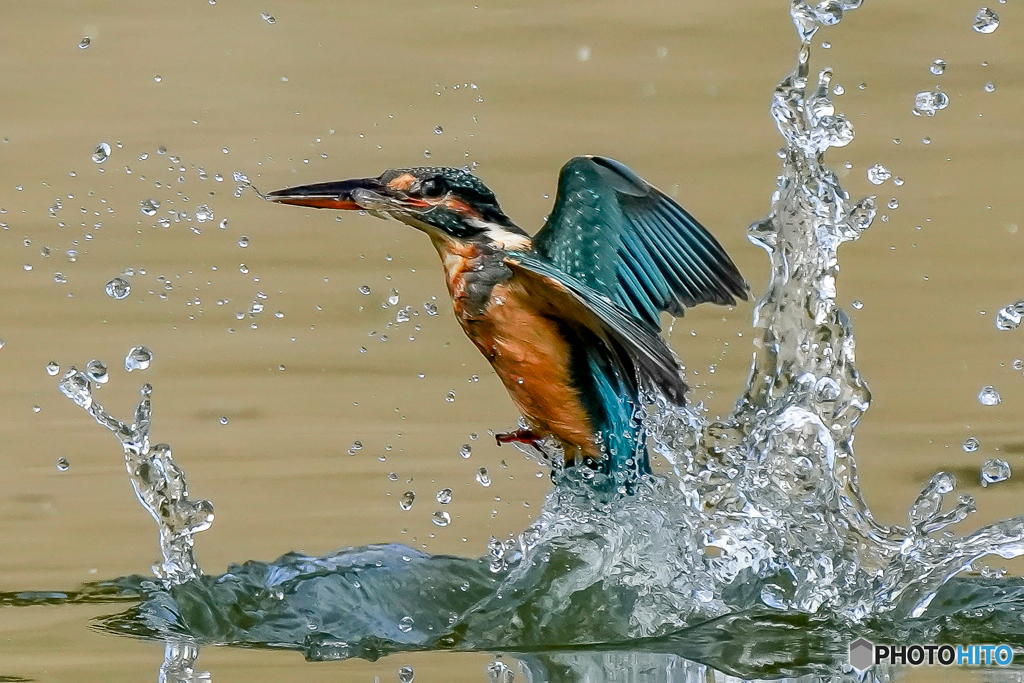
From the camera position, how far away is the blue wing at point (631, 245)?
1.89 m

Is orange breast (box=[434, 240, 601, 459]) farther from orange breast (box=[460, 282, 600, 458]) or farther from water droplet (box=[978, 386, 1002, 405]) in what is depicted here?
water droplet (box=[978, 386, 1002, 405])

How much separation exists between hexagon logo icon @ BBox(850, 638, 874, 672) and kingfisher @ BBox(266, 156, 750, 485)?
13.3 inches

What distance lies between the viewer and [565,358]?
70.9 inches

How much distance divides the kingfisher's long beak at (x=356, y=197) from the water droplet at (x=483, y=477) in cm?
61

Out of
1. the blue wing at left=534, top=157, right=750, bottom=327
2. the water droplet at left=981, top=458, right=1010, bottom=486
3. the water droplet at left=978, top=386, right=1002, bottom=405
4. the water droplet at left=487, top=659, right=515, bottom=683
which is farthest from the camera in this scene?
the water droplet at left=978, top=386, right=1002, bottom=405

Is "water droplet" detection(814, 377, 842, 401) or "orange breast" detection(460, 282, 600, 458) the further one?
"water droplet" detection(814, 377, 842, 401)

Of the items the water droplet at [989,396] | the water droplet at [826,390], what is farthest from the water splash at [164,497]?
the water droplet at [989,396]

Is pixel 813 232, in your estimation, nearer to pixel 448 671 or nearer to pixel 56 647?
pixel 448 671

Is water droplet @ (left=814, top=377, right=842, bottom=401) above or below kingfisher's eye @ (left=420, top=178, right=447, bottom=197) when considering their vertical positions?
below

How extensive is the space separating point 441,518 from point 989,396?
1104mm

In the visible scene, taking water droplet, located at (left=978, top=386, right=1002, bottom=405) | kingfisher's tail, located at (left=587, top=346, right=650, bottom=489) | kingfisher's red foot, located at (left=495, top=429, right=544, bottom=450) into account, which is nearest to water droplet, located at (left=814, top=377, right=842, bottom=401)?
kingfisher's tail, located at (left=587, top=346, right=650, bottom=489)

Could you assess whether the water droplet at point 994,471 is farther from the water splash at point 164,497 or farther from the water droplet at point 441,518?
the water splash at point 164,497

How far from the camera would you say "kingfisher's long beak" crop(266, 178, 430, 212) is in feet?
5.96

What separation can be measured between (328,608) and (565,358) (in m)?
0.44
